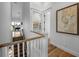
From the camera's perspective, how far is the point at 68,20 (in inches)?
181

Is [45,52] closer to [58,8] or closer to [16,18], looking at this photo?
[58,8]

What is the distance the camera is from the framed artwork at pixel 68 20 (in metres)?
4.10

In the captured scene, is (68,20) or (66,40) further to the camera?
(66,40)

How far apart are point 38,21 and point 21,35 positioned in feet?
5.60

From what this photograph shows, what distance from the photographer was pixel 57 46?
221 inches

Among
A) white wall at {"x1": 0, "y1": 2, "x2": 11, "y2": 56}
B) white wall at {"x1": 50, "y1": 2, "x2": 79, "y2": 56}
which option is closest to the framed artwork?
white wall at {"x1": 50, "y1": 2, "x2": 79, "y2": 56}

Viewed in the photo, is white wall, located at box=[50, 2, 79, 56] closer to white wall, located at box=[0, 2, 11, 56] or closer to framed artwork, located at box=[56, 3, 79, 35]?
framed artwork, located at box=[56, 3, 79, 35]

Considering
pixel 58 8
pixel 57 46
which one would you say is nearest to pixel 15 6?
pixel 58 8

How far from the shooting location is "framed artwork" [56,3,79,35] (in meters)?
4.10

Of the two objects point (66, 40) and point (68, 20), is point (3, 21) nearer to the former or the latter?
point (68, 20)

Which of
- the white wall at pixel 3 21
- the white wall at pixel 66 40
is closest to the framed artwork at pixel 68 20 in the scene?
the white wall at pixel 66 40

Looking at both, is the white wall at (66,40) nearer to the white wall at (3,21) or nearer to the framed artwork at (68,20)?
the framed artwork at (68,20)

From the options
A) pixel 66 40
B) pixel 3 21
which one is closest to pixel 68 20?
pixel 66 40

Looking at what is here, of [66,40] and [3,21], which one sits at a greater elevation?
[3,21]
